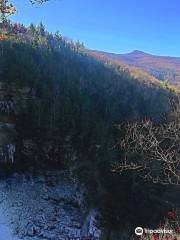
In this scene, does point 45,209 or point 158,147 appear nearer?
point 158,147

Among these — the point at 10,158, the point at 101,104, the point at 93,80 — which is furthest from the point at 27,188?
the point at 93,80

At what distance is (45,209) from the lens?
36875mm

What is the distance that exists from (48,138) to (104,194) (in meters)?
14.6

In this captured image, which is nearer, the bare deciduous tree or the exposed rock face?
the bare deciduous tree

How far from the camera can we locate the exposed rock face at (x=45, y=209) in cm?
3225

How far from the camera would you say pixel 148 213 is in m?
45.4

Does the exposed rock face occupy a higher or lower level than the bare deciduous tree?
lower

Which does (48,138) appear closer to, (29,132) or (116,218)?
(29,132)

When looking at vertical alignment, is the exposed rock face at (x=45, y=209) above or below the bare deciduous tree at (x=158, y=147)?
below

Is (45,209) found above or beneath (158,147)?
beneath

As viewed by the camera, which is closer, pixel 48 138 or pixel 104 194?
pixel 104 194

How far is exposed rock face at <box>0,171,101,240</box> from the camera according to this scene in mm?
32250

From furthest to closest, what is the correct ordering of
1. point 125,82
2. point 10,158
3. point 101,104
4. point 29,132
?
1. point 125,82
2. point 101,104
3. point 29,132
4. point 10,158

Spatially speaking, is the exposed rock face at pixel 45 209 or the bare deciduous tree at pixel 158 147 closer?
the bare deciduous tree at pixel 158 147
